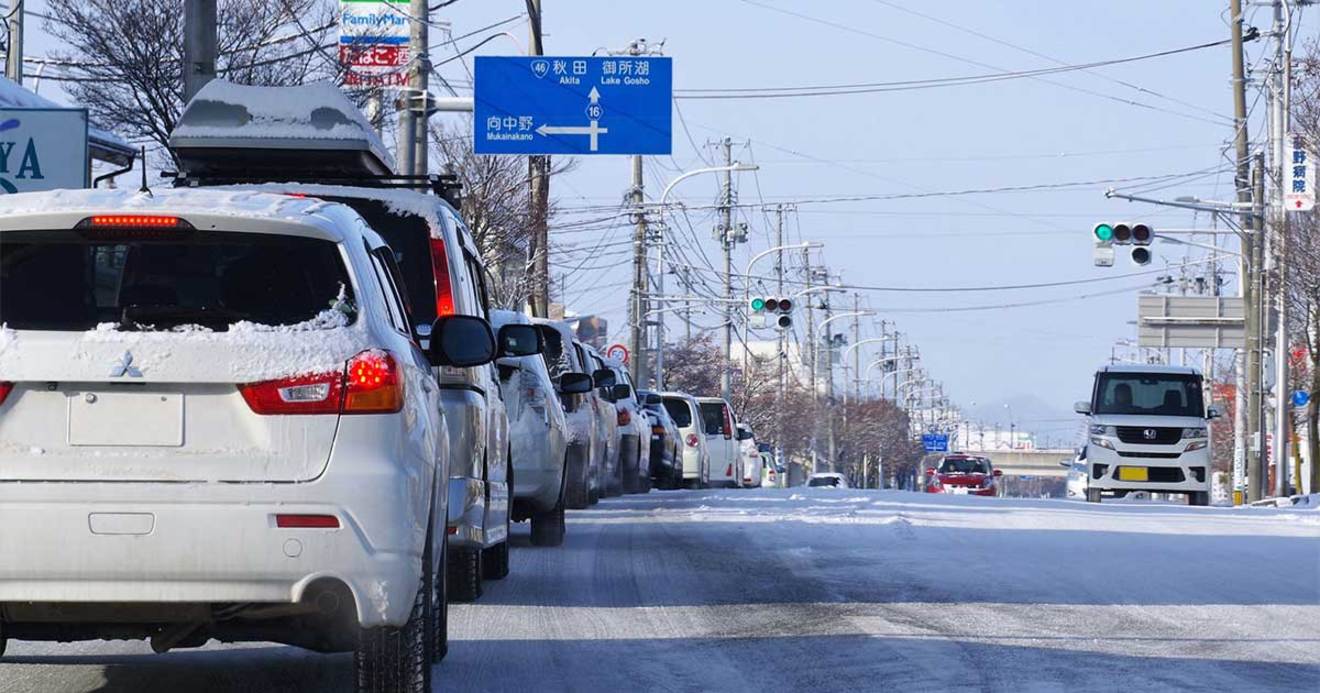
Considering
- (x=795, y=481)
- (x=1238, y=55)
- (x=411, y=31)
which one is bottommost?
(x=795, y=481)

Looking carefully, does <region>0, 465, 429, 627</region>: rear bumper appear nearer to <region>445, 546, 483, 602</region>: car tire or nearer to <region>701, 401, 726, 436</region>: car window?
<region>445, 546, 483, 602</region>: car tire

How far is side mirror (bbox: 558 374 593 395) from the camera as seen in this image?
1616 centimetres

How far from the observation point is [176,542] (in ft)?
19.2

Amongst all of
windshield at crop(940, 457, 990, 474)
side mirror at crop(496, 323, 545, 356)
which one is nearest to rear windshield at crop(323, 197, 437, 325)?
side mirror at crop(496, 323, 545, 356)

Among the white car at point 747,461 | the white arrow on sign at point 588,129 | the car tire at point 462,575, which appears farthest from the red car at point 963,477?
the car tire at point 462,575

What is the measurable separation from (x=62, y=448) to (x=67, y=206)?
2.65 ft

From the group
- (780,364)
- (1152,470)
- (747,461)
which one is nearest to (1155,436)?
(1152,470)

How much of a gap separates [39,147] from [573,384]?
488 centimetres

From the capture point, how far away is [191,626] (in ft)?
21.1

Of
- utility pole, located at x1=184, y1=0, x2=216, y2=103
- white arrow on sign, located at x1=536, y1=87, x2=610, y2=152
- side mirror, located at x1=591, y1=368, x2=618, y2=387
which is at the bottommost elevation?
side mirror, located at x1=591, y1=368, x2=618, y2=387

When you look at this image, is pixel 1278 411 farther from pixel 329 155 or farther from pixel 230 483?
pixel 230 483

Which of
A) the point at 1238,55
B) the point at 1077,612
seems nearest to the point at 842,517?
the point at 1077,612

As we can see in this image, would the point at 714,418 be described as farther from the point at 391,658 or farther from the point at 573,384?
the point at 391,658

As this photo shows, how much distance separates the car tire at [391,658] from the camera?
21.0ft
